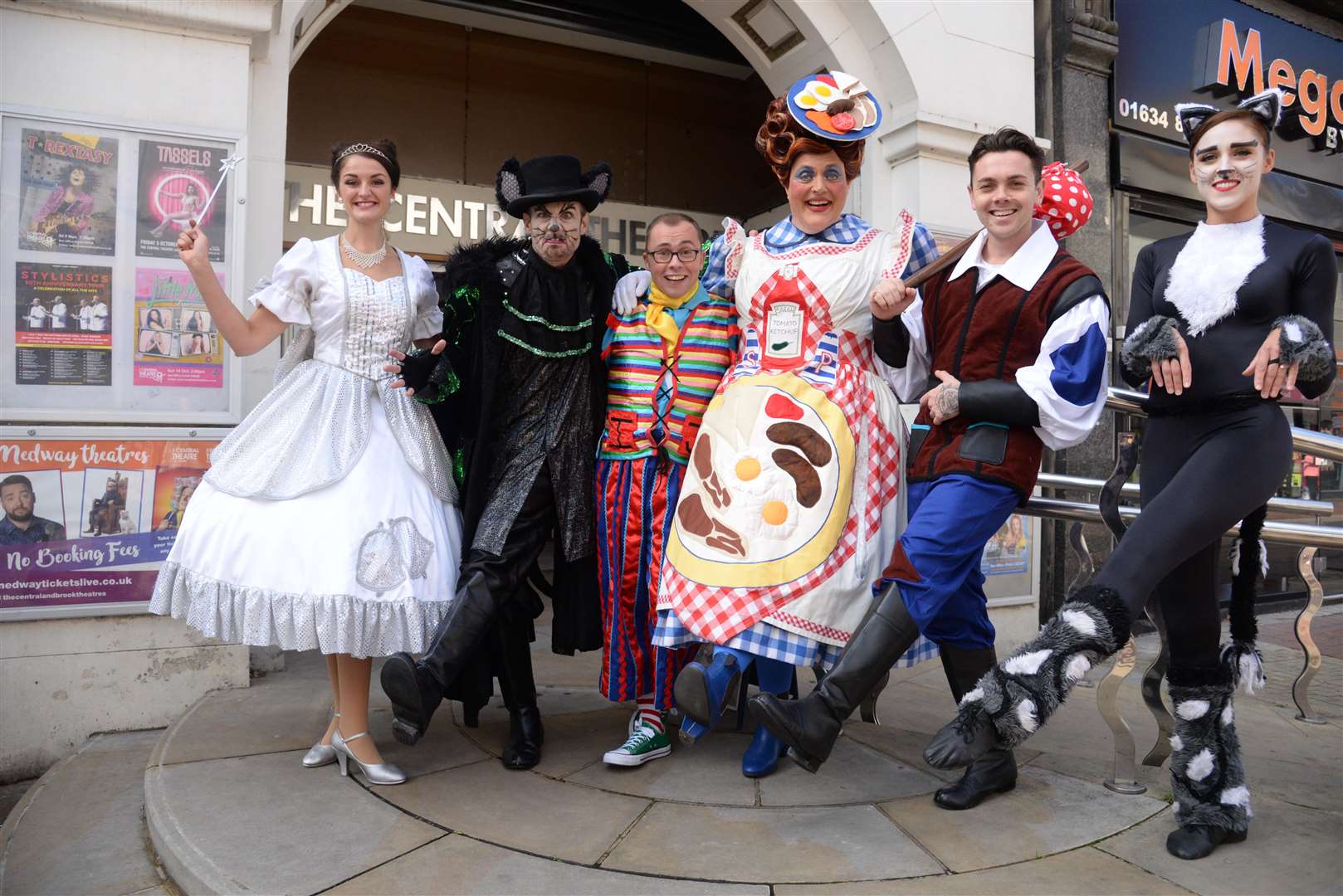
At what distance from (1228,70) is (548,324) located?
5956mm

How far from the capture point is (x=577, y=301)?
315 centimetres

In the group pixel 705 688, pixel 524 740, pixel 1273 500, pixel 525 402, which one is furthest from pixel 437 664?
pixel 1273 500

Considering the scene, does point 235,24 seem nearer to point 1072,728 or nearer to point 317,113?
point 317,113

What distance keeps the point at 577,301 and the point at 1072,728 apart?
2.45 metres

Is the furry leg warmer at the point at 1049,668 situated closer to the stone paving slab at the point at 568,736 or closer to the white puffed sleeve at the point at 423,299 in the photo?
Answer: the stone paving slab at the point at 568,736

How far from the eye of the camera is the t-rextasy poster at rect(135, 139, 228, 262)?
3.70m

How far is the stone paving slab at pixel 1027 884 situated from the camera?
7.00 ft

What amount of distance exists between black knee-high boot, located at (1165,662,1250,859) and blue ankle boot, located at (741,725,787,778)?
1.10 m

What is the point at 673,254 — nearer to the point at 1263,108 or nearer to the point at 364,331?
the point at 364,331

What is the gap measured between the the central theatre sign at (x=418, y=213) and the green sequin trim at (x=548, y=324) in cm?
370

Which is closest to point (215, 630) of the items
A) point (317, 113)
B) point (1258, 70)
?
point (317, 113)

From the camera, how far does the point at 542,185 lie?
303 centimetres

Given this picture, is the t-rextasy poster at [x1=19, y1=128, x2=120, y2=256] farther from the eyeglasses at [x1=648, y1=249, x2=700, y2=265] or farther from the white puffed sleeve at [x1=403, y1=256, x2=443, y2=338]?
the eyeglasses at [x1=648, y1=249, x2=700, y2=265]

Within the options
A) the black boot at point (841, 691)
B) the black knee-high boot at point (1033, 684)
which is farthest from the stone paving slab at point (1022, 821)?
the black boot at point (841, 691)
